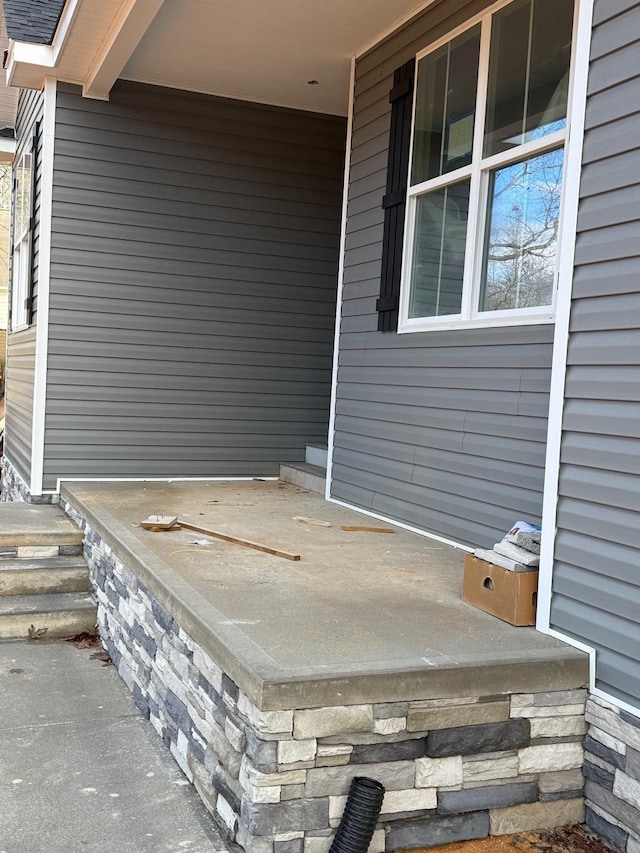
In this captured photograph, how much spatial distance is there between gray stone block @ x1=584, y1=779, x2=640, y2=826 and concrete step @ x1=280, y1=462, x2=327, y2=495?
10.9 ft

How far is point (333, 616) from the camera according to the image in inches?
109

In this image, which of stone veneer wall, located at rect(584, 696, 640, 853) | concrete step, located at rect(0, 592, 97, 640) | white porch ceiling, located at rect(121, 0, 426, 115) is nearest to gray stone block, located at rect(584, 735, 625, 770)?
stone veneer wall, located at rect(584, 696, 640, 853)

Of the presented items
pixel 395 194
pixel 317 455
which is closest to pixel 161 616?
pixel 395 194

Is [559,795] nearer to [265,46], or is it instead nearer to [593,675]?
[593,675]

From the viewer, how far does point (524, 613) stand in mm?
2775

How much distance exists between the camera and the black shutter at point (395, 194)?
4.47 m

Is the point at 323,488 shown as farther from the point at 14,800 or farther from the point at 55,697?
the point at 14,800

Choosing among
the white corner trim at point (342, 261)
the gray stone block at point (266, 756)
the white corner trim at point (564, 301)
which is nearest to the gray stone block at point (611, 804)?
the white corner trim at point (564, 301)

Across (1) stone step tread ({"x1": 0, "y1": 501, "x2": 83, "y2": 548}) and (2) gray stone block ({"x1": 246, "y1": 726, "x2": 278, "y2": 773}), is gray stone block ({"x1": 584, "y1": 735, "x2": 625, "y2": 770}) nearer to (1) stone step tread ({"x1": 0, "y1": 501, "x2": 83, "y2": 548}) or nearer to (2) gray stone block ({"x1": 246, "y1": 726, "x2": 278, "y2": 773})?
(2) gray stone block ({"x1": 246, "y1": 726, "x2": 278, "y2": 773})

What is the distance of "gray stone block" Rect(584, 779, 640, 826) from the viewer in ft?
7.61

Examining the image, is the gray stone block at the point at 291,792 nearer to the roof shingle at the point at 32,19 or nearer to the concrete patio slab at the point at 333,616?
the concrete patio slab at the point at 333,616

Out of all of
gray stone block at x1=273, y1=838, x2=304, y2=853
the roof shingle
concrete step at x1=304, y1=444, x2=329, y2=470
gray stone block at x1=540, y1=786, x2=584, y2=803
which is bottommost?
gray stone block at x1=273, y1=838, x2=304, y2=853

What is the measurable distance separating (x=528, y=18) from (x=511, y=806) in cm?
312

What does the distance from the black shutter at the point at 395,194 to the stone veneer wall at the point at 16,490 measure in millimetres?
2758
